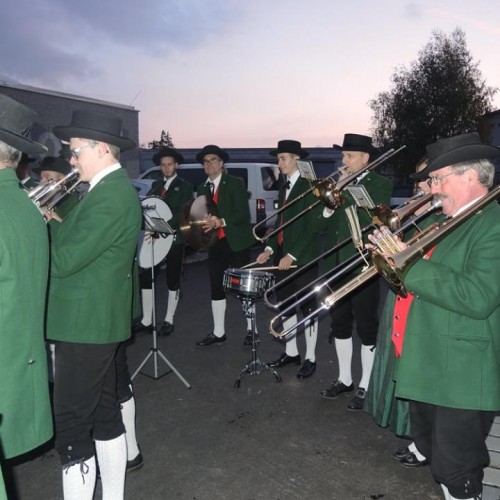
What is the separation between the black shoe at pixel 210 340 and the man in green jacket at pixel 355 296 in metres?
1.90

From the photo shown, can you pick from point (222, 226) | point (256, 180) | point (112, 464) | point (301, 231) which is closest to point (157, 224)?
point (222, 226)

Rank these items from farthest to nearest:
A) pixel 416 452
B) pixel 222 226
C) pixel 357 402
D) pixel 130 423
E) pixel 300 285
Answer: pixel 222 226
pixel 300 285
pixel 357 402
pixel 416 452
pixel 130 423

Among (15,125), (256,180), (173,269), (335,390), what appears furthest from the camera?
Answer: (256,180)

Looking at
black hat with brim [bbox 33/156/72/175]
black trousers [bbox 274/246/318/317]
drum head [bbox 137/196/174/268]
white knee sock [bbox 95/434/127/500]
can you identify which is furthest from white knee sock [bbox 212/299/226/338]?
white knee sock [bbox 95/434/127/500]

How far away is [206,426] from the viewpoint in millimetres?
4555

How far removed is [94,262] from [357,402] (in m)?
2.96

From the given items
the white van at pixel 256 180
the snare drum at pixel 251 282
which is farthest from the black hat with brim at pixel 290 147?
the white van at pixel 256 180

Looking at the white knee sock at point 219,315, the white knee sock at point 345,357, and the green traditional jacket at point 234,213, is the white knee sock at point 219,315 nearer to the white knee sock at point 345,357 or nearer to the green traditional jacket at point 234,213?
the green traditional jacket at point 234,213

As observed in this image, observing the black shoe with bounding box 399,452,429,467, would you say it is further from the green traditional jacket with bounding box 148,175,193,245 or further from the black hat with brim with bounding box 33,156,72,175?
the green traditional jacket with bounding box 148,175,193,245

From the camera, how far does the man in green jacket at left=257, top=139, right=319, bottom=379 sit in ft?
18.3

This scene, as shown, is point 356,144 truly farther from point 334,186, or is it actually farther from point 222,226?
point 222,226

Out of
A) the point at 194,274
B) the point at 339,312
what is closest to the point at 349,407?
the point at 339,312

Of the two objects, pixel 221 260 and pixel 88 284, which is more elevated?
pixel 88 284

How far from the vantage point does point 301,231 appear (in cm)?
559
